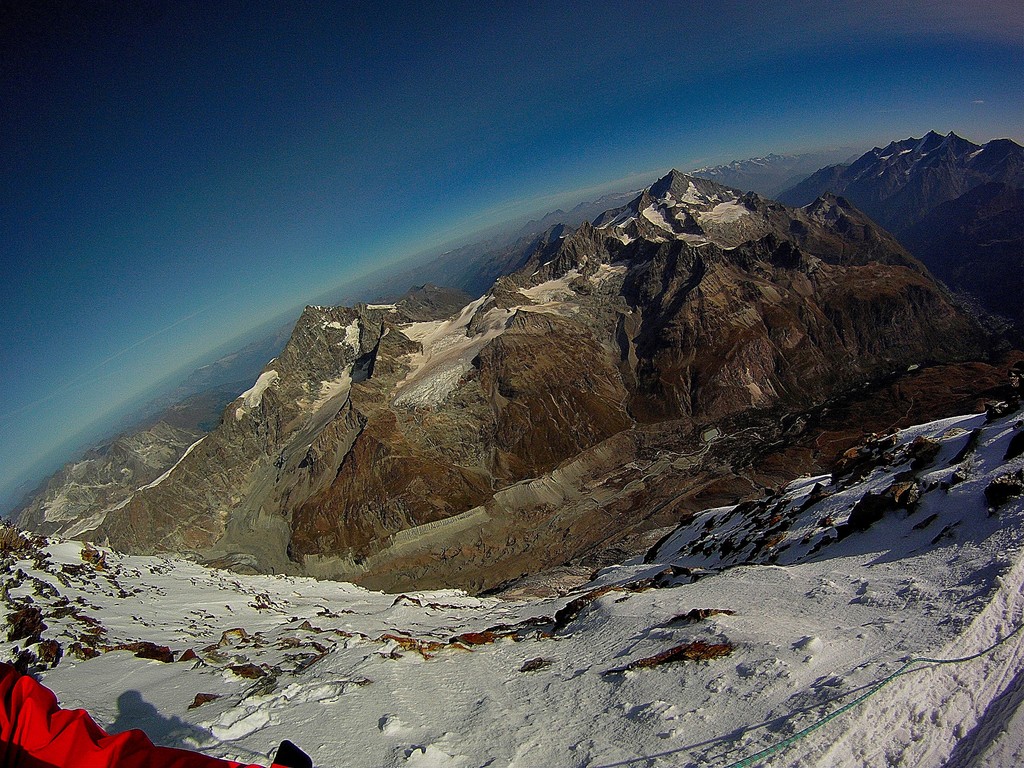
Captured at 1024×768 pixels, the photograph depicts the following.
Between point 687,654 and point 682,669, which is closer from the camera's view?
point 682,669

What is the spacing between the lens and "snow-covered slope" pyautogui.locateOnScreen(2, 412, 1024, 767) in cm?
652

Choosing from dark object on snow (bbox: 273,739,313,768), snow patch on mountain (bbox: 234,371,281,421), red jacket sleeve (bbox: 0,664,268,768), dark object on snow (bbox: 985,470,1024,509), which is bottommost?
dark object on snow (bbox: 985,470,1024,509)

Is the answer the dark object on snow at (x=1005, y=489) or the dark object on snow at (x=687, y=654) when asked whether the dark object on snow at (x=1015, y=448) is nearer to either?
the dark object on snow at (x=1005, y=489)

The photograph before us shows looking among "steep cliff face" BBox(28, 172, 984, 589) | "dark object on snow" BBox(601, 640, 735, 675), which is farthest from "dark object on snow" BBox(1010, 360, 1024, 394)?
"steep cliff face" BBox(28, 172, 984, 589)

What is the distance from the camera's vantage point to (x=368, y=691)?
10508mm

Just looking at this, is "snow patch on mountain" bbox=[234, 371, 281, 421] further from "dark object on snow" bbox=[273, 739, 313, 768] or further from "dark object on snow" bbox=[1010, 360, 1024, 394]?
"dark object on snow" bbox=[1010, 360, 1024, 394]

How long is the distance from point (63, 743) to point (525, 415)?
5372 inches

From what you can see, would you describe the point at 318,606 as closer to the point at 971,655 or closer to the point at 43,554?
the point at 43,554

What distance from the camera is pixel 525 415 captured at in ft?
456

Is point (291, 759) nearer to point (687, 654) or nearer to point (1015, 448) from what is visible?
point (687, 654)

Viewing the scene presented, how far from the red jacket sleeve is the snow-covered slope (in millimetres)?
5768

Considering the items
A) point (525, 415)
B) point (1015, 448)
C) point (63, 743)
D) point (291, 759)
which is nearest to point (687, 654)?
point (291, 759)

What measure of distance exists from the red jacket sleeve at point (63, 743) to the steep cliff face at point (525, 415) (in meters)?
95.3

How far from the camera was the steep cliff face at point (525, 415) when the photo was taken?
108 m
